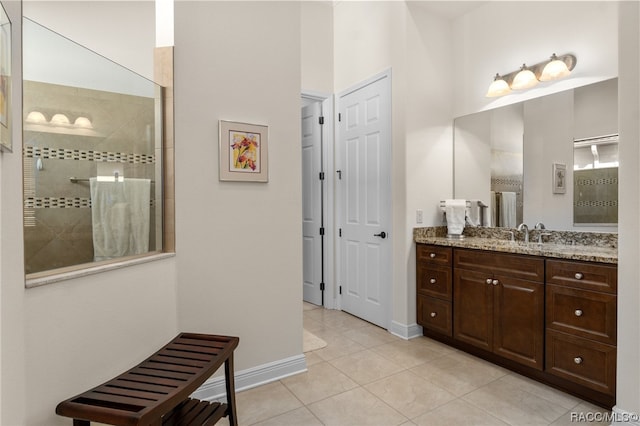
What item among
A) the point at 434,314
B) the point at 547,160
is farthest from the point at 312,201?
the point at 547,160

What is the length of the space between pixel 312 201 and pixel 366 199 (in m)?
0.85

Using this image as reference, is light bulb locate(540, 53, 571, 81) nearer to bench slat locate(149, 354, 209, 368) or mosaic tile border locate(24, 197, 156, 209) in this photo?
bench slat locate(149, 354, 209, 368)

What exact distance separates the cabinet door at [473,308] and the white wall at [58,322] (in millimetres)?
2129

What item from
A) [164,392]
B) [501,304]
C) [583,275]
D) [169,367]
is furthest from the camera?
[501,304]

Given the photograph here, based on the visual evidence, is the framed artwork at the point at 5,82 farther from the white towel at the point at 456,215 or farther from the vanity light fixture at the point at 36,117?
the white towel at the point at 456,215

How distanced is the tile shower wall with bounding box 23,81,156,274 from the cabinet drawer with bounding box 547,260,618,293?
96.1 inches

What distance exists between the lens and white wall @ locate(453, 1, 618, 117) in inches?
96.4

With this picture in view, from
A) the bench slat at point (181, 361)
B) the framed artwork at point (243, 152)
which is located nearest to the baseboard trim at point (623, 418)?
the bench slat at point (181, 361)

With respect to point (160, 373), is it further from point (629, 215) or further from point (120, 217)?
point (629, 215)

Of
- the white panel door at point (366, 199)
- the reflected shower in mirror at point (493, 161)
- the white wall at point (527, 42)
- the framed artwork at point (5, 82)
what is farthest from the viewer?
the white panel door at point (366, 199)

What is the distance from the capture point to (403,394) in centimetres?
228

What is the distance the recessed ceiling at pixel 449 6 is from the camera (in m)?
3.15

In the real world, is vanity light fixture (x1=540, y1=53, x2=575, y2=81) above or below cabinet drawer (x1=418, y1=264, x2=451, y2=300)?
above

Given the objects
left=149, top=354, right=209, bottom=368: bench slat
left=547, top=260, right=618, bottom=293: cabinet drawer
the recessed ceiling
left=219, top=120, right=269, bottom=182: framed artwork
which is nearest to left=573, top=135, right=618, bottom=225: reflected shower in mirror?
left=547, top=260, right=618, bottom=293: cabinet drawer
